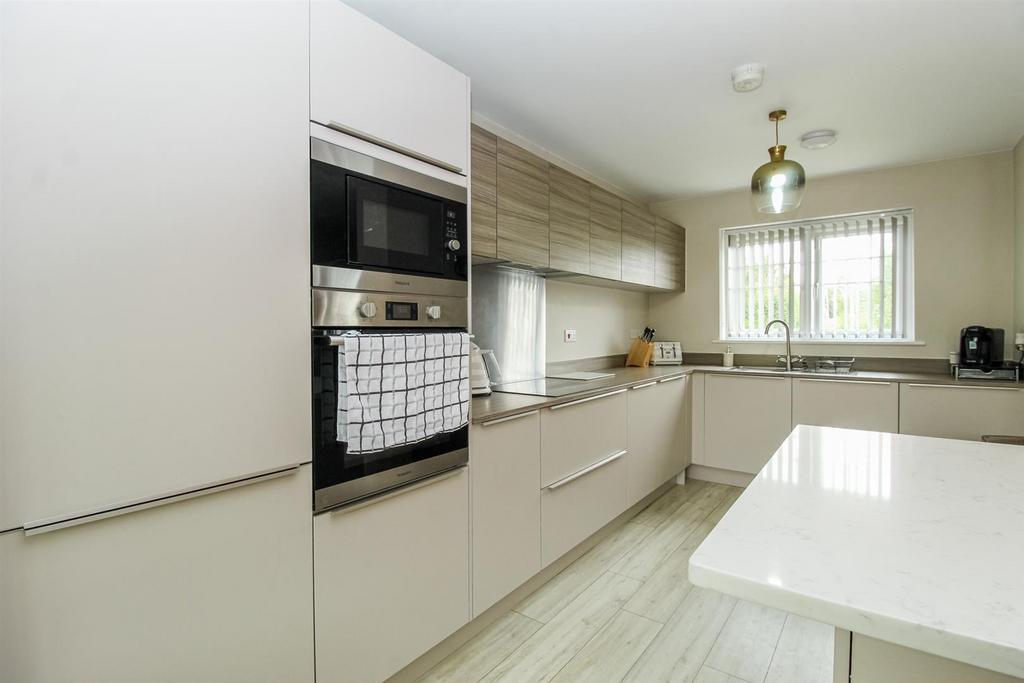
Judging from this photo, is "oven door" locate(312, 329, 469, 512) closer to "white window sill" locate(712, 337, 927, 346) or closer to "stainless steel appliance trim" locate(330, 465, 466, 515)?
"stainless steel appliance trim" locate(330, 465, 466, 515)

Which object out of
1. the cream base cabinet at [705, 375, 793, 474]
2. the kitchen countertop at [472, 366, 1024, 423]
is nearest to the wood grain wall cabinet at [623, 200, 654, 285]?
the kitchen countertop at [472, 366, 1024, 423]

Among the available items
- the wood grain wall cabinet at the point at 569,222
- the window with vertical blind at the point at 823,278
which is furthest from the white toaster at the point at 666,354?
the wood grain wall cabinet at the point at 569,222

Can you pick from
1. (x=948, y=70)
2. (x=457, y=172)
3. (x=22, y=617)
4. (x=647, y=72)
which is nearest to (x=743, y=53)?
(x=647, y=72)

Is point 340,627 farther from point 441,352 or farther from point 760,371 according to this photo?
point 760,371

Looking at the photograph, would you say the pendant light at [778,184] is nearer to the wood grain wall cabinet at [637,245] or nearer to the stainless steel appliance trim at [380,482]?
the wood grain wall cabinet at [637,245]

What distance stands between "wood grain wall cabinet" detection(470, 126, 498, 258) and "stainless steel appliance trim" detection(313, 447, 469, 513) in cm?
94

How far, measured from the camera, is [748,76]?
2.18m

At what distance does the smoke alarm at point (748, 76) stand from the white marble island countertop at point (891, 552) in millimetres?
1794

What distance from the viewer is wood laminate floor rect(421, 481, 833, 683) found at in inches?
68.7

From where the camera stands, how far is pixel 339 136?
1.38 m

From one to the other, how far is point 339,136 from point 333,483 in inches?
38.7

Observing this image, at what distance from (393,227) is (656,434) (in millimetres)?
2484

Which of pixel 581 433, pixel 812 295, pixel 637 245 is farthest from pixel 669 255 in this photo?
pixel 581 433

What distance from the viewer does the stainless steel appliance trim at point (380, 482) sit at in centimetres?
135
